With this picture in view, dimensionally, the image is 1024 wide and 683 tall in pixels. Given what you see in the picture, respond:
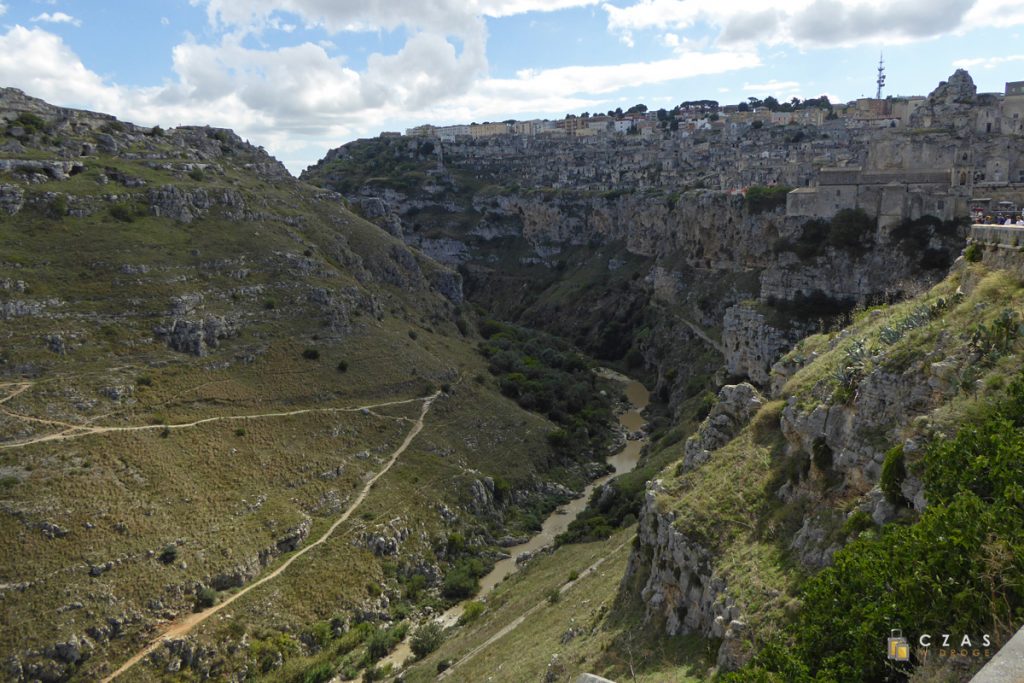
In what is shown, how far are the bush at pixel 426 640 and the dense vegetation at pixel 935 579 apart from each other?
81.6 feet

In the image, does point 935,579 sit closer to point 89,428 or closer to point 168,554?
point 168,554

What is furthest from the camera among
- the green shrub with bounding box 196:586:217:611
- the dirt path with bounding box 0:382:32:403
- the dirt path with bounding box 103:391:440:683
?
the dirt path with bounding box 0:382:32:403

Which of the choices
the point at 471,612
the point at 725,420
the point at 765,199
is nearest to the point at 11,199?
the point at 471,612

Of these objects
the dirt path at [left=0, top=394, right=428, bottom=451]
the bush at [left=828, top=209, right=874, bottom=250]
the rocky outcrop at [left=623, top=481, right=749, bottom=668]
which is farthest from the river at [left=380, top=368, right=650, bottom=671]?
the bush at [left=828, top=209, right=874, bottom=250]

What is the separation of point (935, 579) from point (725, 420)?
51.7 feet

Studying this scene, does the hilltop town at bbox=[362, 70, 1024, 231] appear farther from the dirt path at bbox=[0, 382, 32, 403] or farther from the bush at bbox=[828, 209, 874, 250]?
the dirt path at bbox=[0, 382, 32, 403]

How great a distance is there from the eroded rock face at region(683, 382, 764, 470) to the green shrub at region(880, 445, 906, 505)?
9.40 meters

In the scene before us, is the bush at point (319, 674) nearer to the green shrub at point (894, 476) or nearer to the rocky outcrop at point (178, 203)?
the green shrub at point (894, 476)

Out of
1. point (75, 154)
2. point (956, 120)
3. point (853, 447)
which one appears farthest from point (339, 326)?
point (956, 120)

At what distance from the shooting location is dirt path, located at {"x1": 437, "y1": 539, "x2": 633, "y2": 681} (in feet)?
94.3

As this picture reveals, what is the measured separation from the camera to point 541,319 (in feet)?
349

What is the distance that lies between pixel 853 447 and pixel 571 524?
30.2m

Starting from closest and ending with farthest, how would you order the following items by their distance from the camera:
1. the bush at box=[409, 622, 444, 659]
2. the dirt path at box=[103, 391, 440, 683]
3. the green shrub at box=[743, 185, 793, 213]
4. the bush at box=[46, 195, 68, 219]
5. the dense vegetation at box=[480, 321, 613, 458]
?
1. the dirt path at box=[103, 391, 440, 683]
2. the bush at box=[409, 622, 444, 659]
3. the bush at box=[46, 195, 68, 219]
4. the dense vegetation at box=[480, 321, 613, 458]
5. the green shrub at box=[743, 185, 793, 213]

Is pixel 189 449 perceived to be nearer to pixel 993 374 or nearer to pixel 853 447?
pixel 853 447
